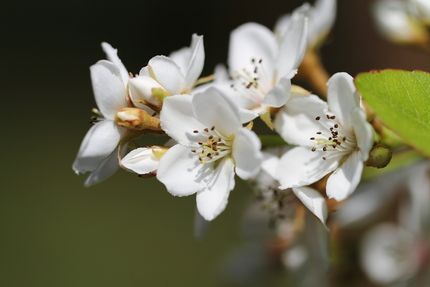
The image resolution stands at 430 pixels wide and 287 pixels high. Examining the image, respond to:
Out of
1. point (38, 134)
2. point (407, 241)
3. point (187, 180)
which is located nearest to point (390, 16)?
point (407, 241)

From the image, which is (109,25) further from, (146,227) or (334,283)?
(334,283)

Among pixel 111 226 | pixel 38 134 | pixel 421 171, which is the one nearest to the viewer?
pixel 421 171

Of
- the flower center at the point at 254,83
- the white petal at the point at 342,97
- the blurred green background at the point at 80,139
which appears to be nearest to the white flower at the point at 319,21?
the flower center at the point at 254,83

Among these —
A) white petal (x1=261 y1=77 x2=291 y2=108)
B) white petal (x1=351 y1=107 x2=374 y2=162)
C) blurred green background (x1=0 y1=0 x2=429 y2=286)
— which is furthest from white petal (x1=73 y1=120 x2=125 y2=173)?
blurred green background (x1=0 y1=0 x2=429 y2=286)

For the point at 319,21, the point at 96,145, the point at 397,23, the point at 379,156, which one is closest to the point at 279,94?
the point at 379,156


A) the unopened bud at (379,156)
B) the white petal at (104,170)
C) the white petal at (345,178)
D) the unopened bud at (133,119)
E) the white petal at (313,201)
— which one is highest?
the unopened bud at (133,119)

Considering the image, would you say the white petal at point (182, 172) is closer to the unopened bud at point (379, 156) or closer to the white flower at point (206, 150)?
the white flower at point (206, 150)
